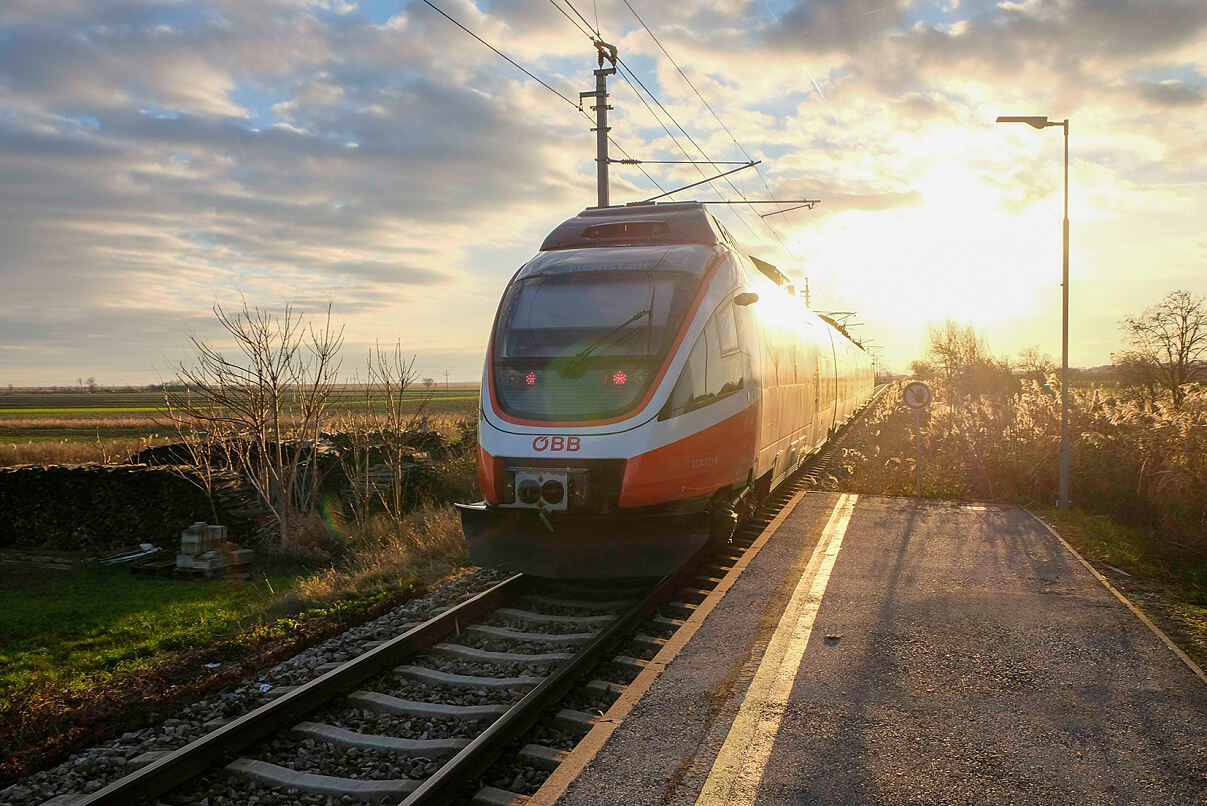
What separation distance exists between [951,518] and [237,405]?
12997mm

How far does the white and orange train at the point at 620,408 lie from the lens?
743 centimetres

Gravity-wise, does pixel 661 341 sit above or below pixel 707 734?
above

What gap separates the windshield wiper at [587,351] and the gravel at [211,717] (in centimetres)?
247

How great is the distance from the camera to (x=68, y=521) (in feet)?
61.7

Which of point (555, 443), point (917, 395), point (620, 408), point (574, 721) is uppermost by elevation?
point (917, 395)

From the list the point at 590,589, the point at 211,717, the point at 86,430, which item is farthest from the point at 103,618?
the point at 86,430

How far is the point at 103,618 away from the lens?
38.4 feet

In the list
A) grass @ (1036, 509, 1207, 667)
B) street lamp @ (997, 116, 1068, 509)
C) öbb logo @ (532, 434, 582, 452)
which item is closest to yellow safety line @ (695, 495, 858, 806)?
öbb logo @ (532, 434, 582, 452)

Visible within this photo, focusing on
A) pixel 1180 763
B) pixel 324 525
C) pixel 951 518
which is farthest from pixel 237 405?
pixel 1180 763

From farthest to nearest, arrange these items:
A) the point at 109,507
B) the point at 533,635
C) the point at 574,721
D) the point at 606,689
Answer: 1. the point at 109,507
2. the point at 533,635
3. the point at 606,689
4. the point at 574,721

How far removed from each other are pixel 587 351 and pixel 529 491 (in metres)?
1.44

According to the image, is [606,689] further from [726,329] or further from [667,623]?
[726,329]

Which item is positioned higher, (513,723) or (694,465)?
(694,465)

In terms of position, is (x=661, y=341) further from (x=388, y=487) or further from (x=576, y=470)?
(x=388, y=487)
